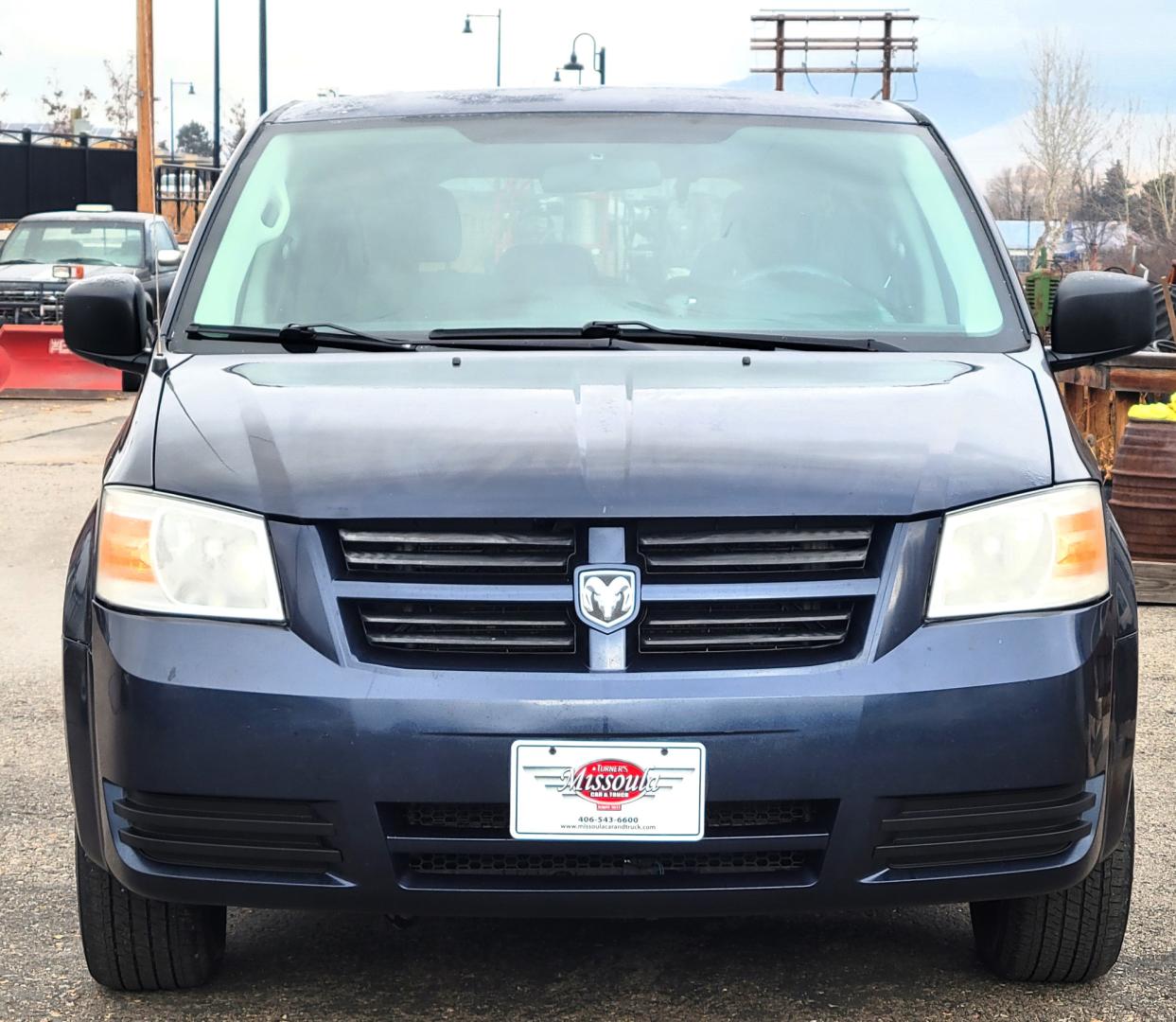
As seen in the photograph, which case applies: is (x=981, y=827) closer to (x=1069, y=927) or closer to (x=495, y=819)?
(x=1069, y=927)

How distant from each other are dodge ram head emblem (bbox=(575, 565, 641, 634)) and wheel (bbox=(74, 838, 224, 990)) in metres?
1.01

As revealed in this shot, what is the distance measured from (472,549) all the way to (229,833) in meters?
0.59

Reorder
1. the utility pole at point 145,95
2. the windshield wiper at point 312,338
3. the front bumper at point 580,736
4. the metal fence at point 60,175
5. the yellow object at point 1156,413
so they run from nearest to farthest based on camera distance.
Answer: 1. the front bumper at point 580,736
2. the windshield wiper at point 312,338
3. the yellow object at point 1156,413
4. the utility pole at point 145,95
5. the metal fence at point 60,175

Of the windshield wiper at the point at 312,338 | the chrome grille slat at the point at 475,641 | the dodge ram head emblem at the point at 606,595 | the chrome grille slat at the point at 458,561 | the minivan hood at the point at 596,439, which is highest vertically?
the windshield wiper at the point at 312,338

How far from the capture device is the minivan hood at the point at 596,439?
2945mm

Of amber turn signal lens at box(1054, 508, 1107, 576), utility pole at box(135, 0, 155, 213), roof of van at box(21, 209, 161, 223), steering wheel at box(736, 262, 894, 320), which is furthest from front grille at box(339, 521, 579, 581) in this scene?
utility pole at box(135, 0, 155, 213)

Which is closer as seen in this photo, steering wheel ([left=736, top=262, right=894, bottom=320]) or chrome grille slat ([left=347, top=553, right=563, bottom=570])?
chrome grille slat ([left=347, top=553, right=563, bottom=570])

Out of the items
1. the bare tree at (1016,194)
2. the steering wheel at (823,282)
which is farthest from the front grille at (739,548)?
the bare tree at (1016,194)

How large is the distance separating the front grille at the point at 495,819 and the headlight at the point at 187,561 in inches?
14.9

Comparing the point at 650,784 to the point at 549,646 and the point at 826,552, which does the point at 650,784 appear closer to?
the point at 549,646

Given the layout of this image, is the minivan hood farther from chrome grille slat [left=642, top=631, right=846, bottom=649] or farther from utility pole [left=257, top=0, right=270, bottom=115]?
utility pole [left=257, top=0, right=270, bottom=115]

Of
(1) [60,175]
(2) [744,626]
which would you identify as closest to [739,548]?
(2) [744,626]

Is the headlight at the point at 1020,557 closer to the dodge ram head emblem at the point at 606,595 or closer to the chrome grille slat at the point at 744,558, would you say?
the chrome grille slat at the point at 744,558

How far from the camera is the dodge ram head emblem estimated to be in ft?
9.52
